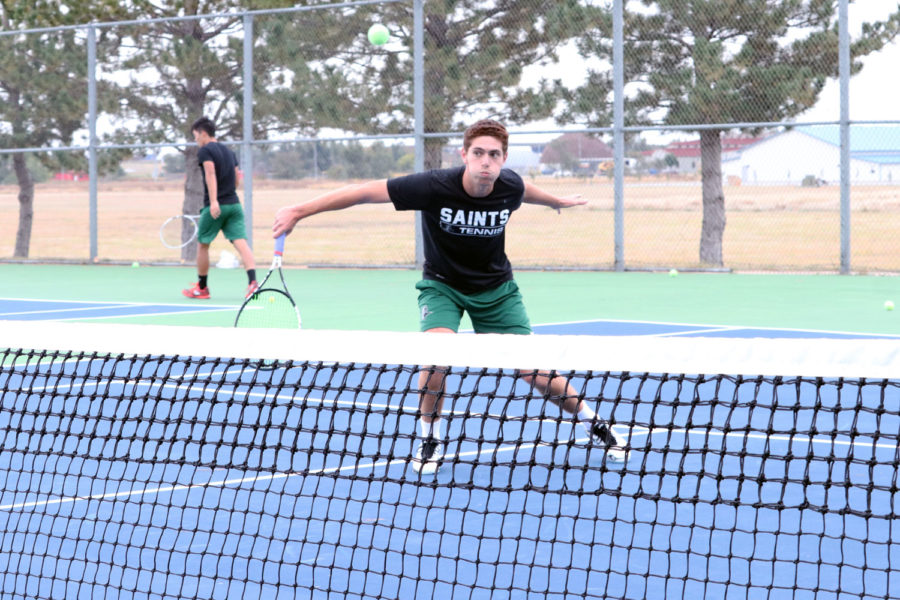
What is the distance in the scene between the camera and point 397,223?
645 inches

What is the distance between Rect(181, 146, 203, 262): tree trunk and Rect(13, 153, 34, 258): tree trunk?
2371 mm

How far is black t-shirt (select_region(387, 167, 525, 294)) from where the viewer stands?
17.0ft

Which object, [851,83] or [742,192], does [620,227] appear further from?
[851,83]

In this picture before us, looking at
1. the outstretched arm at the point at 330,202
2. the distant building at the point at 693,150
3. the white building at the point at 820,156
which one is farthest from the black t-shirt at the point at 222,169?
the outstretched arm at the point at 330,202

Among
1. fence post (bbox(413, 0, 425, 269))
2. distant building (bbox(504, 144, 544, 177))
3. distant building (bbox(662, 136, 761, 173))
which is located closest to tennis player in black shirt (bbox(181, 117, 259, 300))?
fence post (bbox(413, 0, 425, 269))

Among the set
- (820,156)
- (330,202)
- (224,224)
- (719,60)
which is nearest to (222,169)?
(224,224)

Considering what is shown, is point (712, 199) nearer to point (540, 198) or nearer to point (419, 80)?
point (419, 80)

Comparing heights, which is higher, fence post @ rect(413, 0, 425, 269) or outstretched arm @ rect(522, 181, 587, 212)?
fence post @ rect(413, 0, 425, 269)

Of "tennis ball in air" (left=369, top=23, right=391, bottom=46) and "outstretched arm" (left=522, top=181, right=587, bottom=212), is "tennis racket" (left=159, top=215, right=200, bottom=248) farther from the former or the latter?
"outstretched arm" (left=522, top=181, right=587, bottom=212)

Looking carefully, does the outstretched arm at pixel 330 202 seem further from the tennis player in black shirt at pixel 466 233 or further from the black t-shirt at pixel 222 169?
the black t-shirt at pixel 222 169

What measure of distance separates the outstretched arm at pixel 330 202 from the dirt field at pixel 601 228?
9831 millimetres

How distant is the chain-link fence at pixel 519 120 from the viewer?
14.2 m

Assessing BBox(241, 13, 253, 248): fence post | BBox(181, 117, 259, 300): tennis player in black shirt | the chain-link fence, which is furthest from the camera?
BBox(241, 13, 253, 248): fence post

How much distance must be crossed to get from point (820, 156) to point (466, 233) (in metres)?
9.47
